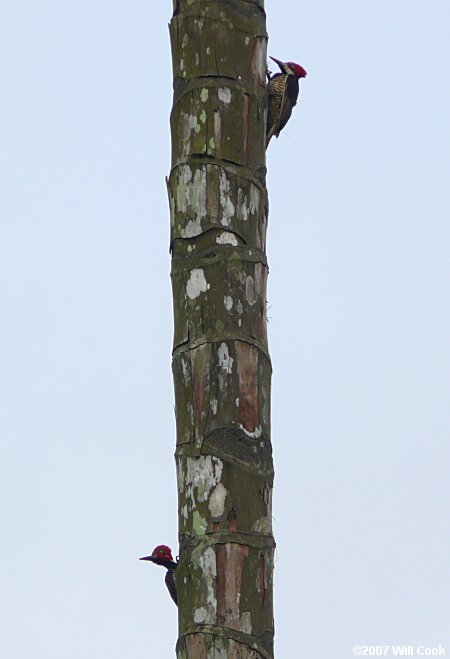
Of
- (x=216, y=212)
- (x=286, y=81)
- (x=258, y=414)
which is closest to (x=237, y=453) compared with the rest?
(x=258, y=414)

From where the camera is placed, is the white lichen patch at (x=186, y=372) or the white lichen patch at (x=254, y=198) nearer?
the white lichen patch at (x=186, y=372)

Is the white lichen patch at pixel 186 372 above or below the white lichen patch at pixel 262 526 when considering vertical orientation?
above

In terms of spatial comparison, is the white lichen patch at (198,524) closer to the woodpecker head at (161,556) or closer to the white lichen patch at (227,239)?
the white lichen patch at (227,239)

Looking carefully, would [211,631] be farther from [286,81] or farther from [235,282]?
[286,81]

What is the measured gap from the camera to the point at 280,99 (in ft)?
18.5

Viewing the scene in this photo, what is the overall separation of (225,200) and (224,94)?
468mm

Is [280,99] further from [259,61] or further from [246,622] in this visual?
[246,622]

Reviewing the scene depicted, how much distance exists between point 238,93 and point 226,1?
433 millimetres

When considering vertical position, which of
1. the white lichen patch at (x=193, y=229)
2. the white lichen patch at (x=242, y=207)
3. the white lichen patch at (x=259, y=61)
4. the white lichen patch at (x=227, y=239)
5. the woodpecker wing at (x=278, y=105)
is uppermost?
the woodpecker wing at (x=278, y=105)

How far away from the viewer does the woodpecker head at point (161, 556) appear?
6.52 meters

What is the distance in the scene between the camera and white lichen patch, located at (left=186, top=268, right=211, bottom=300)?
450cm

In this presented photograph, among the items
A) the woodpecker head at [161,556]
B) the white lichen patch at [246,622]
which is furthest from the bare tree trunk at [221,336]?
the woodpecker head at [161,556]

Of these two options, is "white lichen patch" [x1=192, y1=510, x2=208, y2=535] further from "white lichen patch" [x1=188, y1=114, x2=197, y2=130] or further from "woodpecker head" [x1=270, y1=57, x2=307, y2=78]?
"woodpecker head" [x1=270, y1=57, x2=307, y2=78]

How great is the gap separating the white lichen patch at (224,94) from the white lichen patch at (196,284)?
715 mm
